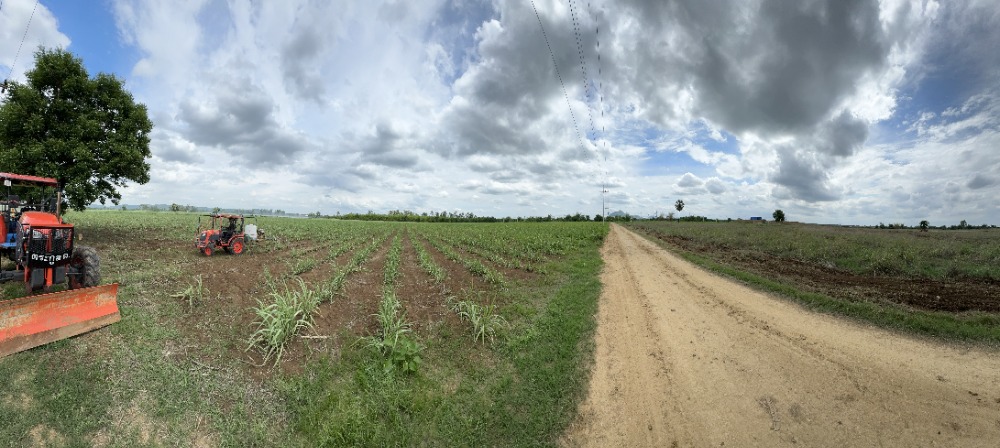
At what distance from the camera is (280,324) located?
26.9 ft

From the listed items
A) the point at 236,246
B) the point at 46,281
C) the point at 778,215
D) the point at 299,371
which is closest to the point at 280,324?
the point at 299,371

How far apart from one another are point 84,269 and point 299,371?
836 cm

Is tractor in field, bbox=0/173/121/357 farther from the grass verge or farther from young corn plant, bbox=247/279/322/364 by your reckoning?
the grass verge

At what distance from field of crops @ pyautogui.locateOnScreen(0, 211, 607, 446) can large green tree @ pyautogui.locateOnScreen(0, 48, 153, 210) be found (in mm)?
9857

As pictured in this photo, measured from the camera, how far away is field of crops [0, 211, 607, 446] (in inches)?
242

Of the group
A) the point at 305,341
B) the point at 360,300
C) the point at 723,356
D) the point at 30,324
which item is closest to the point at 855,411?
the point at 723,356

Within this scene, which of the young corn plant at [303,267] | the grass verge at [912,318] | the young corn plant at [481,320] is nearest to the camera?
the grass verge at [912,318]

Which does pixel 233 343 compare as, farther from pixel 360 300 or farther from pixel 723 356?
pixel 723 356

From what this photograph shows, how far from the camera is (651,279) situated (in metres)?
16.7

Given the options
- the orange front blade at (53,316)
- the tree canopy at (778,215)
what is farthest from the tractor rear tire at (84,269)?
the tree canopy at (778,215)

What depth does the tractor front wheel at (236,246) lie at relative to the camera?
19281 millimetres

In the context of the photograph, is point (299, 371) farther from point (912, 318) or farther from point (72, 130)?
point (72, 130)

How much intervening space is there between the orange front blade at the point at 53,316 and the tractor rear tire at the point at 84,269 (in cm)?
294

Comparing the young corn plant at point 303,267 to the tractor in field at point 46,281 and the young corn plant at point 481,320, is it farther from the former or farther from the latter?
the young corn plant at point 481,320
